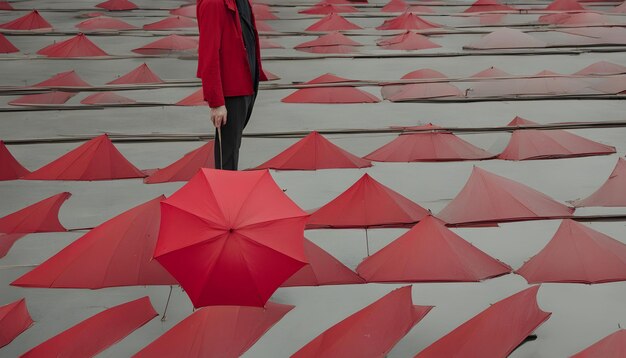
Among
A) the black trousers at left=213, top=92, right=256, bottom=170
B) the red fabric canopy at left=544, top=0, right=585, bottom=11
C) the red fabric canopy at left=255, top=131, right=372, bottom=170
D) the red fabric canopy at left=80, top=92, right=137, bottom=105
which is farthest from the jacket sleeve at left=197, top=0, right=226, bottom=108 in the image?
the red fabric canopy at left=544, top=0, right=585, bottom=11

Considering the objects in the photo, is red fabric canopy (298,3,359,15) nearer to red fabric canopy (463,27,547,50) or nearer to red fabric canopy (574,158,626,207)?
red fabric canopy (463,27,547,50)

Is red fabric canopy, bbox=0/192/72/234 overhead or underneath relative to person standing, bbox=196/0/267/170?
underneath

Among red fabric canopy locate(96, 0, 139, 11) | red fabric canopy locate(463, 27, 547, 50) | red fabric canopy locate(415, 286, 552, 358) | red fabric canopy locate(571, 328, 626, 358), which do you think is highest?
red fabric canopy locate(571, 328, 626, 358)

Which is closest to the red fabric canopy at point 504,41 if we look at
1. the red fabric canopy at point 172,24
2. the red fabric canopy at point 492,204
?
the red fabric canopy at point 172,24

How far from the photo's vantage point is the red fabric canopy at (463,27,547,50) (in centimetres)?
1044

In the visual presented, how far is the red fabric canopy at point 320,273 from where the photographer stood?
4.35 metres

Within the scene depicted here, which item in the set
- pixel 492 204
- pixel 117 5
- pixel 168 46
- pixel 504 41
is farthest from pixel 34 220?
pixel 117 5

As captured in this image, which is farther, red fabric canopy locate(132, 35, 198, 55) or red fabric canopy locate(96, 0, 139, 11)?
red fabric canopy locate(96, 0, 139, 11)

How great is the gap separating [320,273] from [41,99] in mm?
5055

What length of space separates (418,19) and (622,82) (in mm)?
3754

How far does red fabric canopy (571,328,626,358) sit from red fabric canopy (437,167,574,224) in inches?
74.7

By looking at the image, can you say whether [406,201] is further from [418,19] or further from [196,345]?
[418,19]

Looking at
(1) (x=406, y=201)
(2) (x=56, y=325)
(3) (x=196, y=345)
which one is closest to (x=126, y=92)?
(1) (x=406, y=201)

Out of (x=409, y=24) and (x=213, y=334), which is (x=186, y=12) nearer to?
(x=409, y=24)
